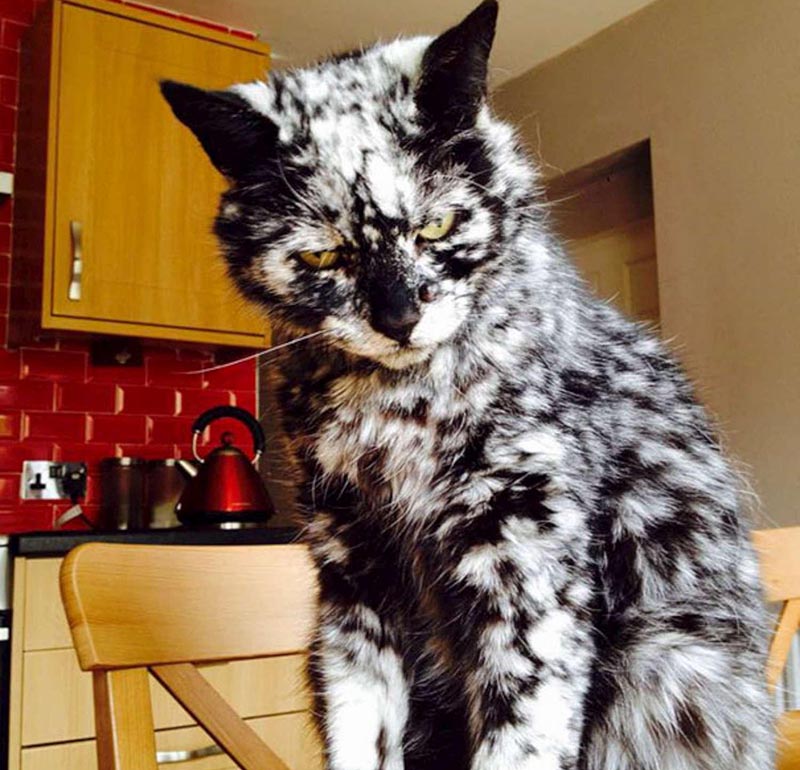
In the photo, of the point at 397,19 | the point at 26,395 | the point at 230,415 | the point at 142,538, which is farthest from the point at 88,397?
the point at 397,19

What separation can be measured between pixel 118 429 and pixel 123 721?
2.30m

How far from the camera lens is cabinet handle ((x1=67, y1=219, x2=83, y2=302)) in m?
2.59

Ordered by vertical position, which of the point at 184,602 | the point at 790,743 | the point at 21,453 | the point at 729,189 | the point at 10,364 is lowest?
the point at 790,743

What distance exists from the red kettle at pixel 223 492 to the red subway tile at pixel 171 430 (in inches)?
18.1

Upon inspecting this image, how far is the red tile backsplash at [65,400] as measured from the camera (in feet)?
9.16

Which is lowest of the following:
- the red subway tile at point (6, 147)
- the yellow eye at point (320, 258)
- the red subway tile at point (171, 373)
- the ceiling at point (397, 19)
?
the yellow eye at point (320, 258)

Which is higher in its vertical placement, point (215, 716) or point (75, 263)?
point (75, 263)

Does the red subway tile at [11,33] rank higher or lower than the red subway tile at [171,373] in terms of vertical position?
higher

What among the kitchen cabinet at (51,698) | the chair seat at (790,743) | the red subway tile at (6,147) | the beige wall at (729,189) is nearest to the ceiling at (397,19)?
the beige wall at (729,189)

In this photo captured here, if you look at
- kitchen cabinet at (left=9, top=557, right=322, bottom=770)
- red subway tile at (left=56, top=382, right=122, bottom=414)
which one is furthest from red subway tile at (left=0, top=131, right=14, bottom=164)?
kitchen cabinet at (left=9, top=557, right=322, bottom=770)

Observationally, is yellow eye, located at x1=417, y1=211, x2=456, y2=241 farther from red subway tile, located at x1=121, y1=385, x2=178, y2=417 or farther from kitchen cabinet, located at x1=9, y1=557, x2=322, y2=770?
red subway tile, located at x1=121, y1=385, x2=178, y2=417

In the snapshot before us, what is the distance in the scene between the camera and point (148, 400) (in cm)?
304

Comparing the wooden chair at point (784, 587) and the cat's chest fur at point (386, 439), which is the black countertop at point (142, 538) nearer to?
the wooden chair at point (784, 587)

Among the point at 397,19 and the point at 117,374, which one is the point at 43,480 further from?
the point at 397,19
